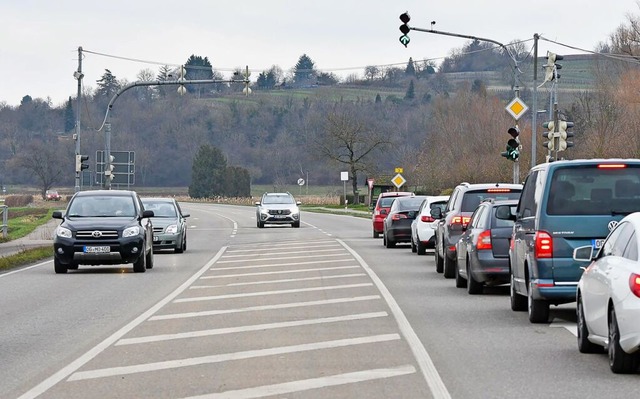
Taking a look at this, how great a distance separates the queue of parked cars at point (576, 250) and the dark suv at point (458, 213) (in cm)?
202

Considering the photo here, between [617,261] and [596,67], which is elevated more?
[596,67]

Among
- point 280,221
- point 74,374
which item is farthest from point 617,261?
point 280,221

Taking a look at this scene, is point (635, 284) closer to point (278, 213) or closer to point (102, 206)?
point (102, 206)

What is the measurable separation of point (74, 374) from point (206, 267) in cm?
1748

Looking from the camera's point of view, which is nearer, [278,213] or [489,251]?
[489,251]

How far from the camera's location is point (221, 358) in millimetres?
13250

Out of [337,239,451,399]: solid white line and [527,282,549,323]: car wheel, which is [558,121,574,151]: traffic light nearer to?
[337,239,451,399]: solid white line

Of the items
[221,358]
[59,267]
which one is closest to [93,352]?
[221,358]

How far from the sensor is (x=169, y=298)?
20.8 meters

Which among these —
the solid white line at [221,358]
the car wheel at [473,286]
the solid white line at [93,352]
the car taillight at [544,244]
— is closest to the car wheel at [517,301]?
the car taillight at [544,244]

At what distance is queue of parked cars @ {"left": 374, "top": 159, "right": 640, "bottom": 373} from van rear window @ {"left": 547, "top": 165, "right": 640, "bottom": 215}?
0.5 inches

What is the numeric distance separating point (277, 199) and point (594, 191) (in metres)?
43.8

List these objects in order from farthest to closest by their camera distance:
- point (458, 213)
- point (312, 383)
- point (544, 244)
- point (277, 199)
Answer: point (277, 199)
point (458, 213)
point (544, 244)
point (312, 383)

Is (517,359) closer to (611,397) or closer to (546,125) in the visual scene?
(611,397)
